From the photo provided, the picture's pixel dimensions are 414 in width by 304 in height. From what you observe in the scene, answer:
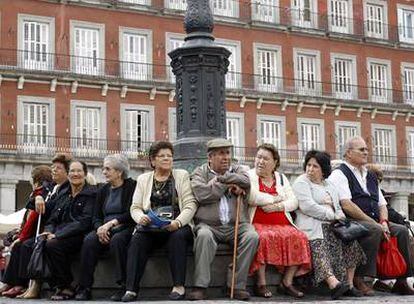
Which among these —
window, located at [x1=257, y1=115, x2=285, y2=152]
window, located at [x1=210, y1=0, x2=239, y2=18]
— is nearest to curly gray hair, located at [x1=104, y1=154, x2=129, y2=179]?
window, located at [x1=257, y1=115, x2=285, y2=152]

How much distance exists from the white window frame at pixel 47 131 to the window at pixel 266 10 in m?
10.7

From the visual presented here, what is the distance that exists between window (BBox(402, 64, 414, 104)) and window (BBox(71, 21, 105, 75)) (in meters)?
16.2

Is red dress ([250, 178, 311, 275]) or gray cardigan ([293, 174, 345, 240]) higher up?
gray cardigan ([293, 174, 345, 240])

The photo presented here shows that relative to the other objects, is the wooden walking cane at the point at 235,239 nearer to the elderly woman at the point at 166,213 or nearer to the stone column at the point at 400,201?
the elderly woman at the point at 166,213

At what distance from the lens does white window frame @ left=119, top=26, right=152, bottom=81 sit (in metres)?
30.8

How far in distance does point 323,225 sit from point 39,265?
293 cm

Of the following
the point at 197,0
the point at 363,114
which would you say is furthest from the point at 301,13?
the point at 197,0

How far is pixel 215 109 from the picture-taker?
9.48 m

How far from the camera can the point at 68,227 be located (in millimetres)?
7457

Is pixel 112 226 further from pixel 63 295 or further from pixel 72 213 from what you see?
pixel 63 295

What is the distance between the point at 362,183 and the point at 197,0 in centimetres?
349

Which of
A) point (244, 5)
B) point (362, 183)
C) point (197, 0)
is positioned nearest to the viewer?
point (362, 183)

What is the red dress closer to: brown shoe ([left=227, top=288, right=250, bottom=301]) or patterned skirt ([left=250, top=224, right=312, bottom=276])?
patterned skirt ([left=250, top=224, right=312, bottom=276])

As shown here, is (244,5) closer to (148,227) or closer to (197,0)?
(197,0)
